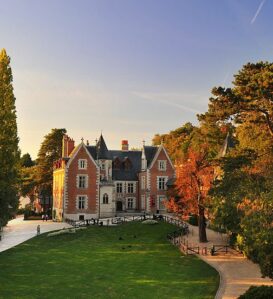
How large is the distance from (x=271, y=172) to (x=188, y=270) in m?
8.78

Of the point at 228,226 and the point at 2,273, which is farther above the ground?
the point at 228,226

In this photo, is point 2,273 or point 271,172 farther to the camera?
point 2,273

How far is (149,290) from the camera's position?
917 inches

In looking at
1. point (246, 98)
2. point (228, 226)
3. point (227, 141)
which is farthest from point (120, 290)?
point (227, 141)

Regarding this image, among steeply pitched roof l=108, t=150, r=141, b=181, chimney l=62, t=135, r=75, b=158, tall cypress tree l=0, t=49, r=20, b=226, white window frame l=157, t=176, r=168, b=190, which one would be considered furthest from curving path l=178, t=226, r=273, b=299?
chimney l=62, t=135, r=75, b=158

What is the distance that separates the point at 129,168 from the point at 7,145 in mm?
36523

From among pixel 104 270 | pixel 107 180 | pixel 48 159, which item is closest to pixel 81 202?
pixel 107 180

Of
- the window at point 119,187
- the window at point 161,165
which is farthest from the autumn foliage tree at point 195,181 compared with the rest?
the window at point 119,187

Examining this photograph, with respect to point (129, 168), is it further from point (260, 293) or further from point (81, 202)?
point (260, 293)

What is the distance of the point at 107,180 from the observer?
6525 centimetres

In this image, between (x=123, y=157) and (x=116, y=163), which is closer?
(x=116, y=163)

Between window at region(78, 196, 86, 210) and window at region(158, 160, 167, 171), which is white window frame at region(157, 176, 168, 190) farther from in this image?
window at region(78, 196, 86, 210)

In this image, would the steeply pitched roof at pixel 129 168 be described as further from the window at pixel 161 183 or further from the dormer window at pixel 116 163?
the window at pixel 161 183

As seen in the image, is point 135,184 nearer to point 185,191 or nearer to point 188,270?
point 185,191
